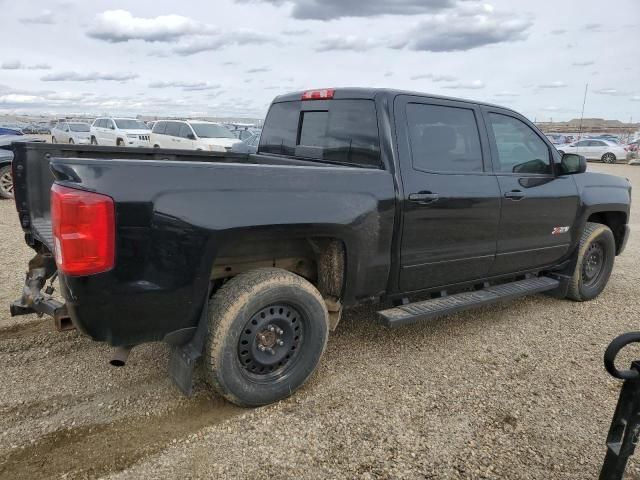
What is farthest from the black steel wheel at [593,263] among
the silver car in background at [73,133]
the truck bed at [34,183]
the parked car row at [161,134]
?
the silver car in background at [73,133]

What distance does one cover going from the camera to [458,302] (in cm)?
386

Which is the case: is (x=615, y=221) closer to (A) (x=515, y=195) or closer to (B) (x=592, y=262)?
(B) (x=592, y=262)

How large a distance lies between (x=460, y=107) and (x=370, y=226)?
1406 mm

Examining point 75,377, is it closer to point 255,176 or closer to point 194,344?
point 194,344

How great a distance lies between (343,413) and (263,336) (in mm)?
659

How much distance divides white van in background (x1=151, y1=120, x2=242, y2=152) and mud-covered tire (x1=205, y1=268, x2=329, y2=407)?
44.9 ft

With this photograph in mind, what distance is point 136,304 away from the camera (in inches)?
99.0

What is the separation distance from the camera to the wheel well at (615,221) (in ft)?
17.5

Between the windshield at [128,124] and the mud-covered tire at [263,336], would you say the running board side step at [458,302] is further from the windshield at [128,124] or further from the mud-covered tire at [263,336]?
the windshield at [128,124]

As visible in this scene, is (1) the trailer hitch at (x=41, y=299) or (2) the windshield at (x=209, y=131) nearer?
(1) the trailer hitch at (x=41, y=299)

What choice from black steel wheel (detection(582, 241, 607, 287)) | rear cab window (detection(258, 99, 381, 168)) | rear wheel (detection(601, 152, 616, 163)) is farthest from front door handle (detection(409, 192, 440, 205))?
rear wheel (detection(601, 152, 616, 163))

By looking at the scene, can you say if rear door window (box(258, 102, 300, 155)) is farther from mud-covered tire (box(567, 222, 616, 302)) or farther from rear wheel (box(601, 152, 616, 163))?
rear wheel (box(601, 152, 616, 163))

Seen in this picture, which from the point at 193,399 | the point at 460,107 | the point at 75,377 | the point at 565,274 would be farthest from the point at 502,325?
the point at 75,377

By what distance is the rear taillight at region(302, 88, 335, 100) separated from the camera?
3.83 m
